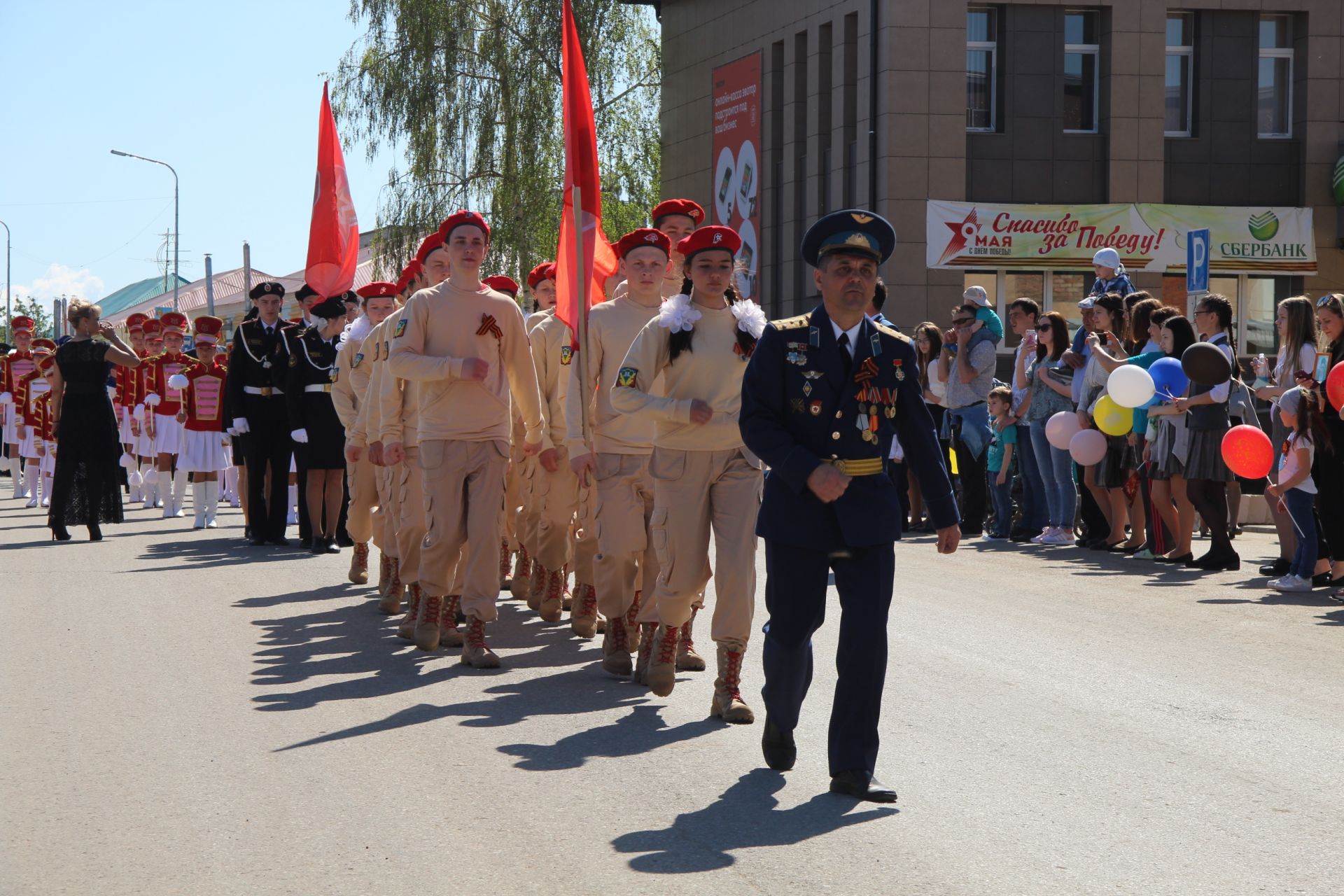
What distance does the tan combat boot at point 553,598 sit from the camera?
1059cm

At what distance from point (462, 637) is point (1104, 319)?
24.8ft

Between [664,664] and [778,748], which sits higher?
[664,664]

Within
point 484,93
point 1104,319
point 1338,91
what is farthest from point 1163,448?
point 484,93

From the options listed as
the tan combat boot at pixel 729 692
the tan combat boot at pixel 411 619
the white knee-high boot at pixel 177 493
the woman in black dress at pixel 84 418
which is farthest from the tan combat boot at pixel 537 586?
the white knee-high boot at pixel 177 493

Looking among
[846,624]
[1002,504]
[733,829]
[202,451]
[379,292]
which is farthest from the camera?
[202,451]

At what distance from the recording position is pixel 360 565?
42.8ft

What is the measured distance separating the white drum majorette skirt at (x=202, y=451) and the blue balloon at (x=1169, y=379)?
1078cm

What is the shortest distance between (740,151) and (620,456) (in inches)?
1223

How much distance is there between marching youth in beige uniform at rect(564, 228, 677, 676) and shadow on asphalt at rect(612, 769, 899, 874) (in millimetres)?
2625

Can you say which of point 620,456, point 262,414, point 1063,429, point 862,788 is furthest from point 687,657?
point 262,414

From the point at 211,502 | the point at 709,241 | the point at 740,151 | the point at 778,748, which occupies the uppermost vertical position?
the point at 740,151

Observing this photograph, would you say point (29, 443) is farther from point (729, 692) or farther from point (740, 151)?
point (729, 692)

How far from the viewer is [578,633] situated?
10.0 metres

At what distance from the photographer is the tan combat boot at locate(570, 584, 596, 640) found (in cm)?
995
